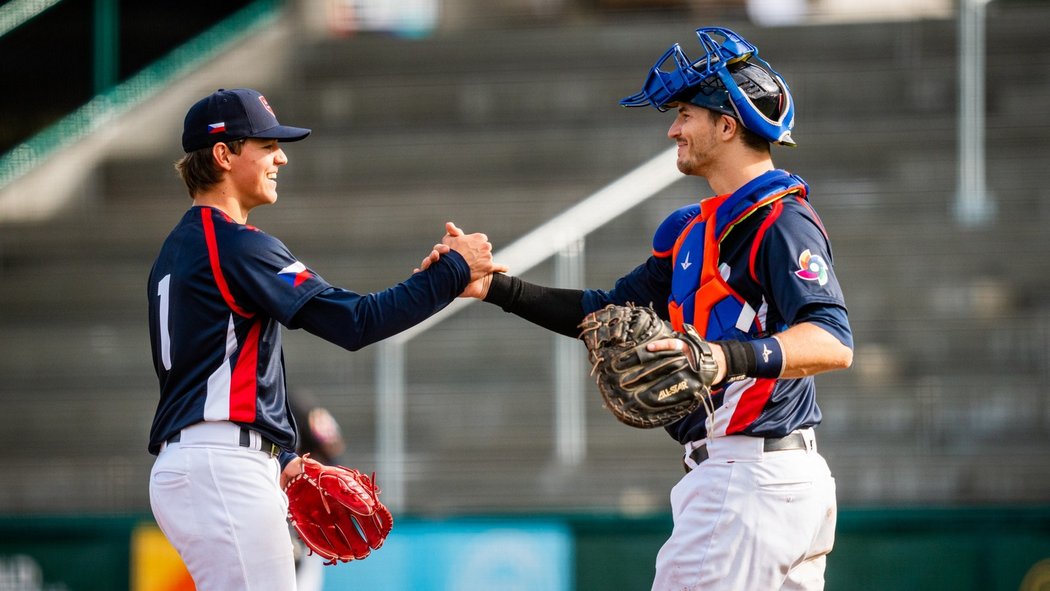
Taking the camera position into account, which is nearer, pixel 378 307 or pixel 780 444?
pixel 780 444

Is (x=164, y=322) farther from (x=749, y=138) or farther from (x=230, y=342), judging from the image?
(x=749, y=138)

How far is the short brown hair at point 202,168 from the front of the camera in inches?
163

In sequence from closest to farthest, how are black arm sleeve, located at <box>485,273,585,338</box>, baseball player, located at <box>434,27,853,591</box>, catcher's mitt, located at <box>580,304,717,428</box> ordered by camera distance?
1. catcher's mitt, located at <box>580,304,717,428</box>
2. baseball player, located at <box>434,27,853,591</box>
3. black arm sleeve, located at <box>485,273,585,338</box>

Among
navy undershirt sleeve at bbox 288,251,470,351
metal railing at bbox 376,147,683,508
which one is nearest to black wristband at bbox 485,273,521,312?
navy undershirt sleeve at bbox 288,251,470,351

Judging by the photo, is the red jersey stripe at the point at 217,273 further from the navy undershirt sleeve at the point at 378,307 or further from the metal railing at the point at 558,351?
the metal railing at the point at 558,351

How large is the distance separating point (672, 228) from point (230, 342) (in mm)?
1425

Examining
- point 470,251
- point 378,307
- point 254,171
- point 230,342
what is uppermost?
point 254,171

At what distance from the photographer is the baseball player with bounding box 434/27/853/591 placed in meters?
3.58

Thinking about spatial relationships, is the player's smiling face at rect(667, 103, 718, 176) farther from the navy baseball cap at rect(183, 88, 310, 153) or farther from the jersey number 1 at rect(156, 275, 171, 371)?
the jersey number 1 at rect(156, 275, 171, 371)

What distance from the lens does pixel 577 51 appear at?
11.5 m

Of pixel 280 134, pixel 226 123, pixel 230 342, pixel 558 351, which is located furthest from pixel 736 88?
pixel 558 351

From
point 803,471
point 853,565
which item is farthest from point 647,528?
point 803,471

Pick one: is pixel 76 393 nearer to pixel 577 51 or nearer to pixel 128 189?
pixel 128 189

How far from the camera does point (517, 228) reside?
9.79 m
